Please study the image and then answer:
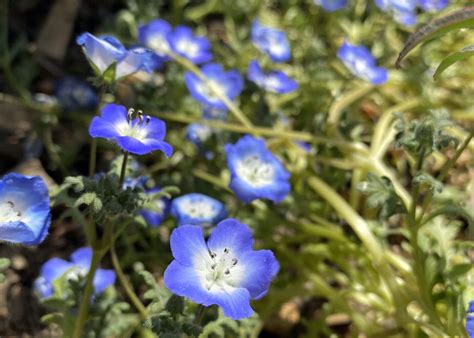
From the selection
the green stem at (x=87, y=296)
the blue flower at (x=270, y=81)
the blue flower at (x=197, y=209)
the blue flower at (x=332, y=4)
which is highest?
the blue flower at (x=332, y=4)

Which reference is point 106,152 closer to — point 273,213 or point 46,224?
point 273,213

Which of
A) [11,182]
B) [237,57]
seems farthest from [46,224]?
[237,57]

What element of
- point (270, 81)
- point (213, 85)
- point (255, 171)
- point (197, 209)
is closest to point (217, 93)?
point (213, 85)

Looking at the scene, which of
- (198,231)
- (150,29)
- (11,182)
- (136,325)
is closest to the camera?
(198,231)

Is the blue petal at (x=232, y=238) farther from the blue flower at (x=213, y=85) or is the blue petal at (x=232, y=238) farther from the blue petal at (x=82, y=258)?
the blue flower at (x=213, y=85)

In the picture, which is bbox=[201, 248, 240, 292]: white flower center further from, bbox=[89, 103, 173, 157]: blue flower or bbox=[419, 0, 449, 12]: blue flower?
bbox=[419, 0, 449, 12]: blue flower

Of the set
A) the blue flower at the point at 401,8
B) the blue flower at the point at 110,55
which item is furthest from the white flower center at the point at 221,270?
the blue flower at the point at 401,8
